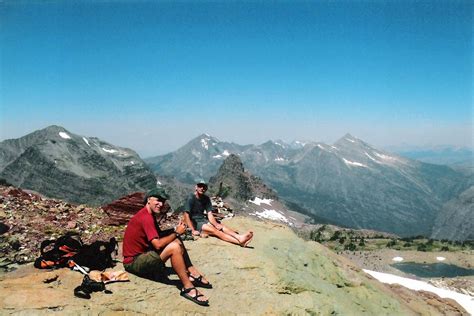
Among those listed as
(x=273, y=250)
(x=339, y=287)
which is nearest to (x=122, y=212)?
(x=273, y=250)

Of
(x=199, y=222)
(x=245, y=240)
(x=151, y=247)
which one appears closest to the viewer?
(x=151, y=247)

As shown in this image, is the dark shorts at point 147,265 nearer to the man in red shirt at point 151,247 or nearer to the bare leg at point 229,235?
the man in red shirt at point 151,247

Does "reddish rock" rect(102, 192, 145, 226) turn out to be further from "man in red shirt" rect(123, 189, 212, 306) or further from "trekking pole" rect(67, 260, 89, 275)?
"man in red shirt" rect(123, 189, 212, 306)

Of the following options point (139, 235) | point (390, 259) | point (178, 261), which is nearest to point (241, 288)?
point (178, 261)

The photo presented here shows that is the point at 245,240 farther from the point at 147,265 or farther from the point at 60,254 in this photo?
the point at 60,254

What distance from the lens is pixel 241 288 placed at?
1430cm

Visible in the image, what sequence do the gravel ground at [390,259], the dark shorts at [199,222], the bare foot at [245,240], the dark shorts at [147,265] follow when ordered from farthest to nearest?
the gravel ground at [390,259] → the dark shorts at [199,222] → the bare foot at [245,240] → the dark shorts at [147,265]

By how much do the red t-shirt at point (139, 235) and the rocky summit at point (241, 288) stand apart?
0.91 meters

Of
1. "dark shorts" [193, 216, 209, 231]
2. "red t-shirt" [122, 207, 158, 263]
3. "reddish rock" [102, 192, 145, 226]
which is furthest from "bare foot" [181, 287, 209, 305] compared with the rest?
"reddish rock" [102, 192, 145, 226]

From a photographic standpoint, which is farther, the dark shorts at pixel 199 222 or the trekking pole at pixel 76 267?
the dark shorts at pixel 199 222

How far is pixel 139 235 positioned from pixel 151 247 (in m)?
0.61

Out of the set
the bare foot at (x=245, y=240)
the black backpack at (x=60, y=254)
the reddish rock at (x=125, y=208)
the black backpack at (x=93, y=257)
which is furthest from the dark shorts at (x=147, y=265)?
the reddish rock at (x=125, y=208)

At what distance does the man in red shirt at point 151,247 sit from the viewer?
42.6 ft

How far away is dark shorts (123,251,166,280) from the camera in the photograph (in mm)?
13203
